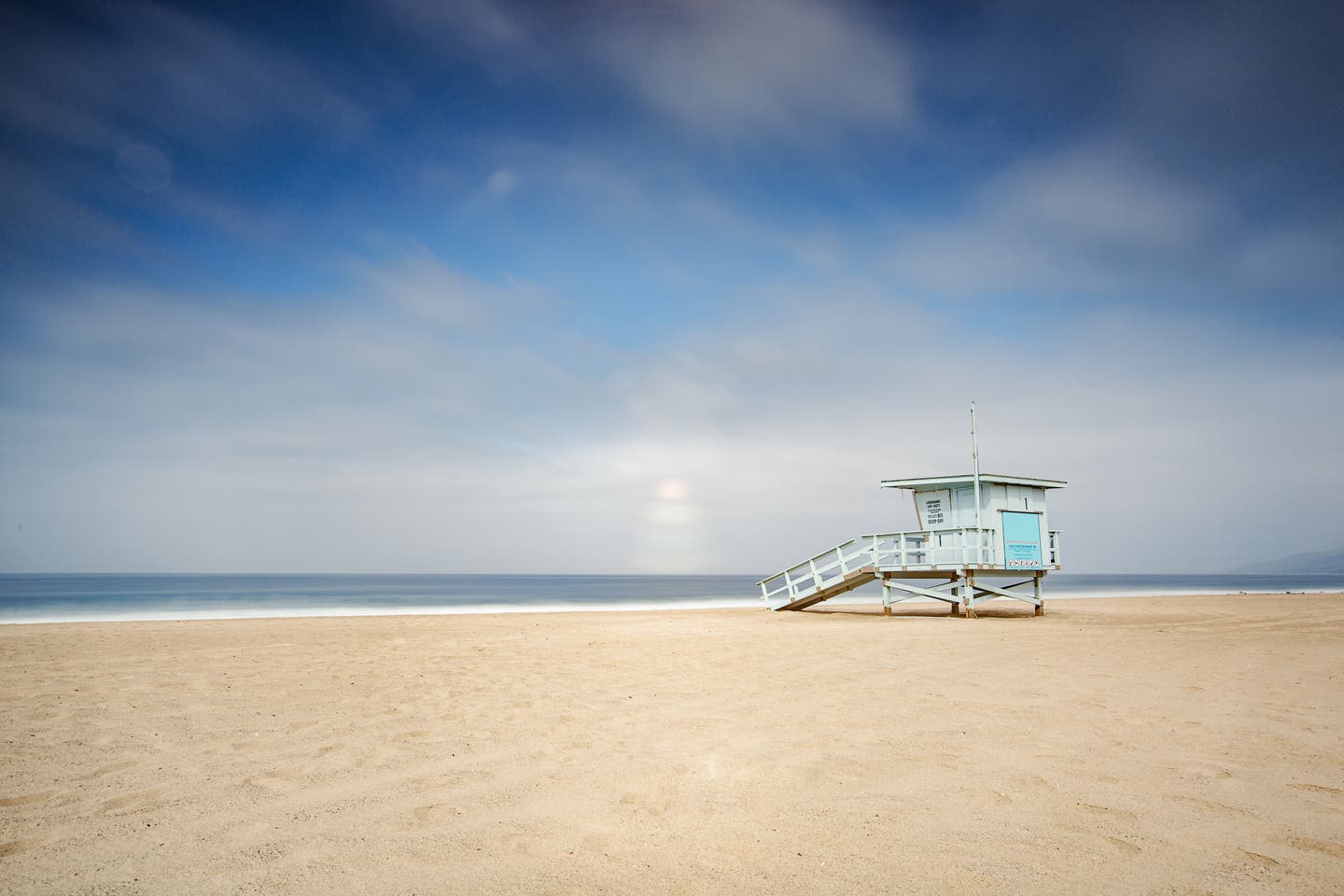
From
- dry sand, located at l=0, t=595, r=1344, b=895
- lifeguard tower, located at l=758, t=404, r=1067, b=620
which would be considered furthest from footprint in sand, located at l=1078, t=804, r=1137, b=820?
lifeguard tower, located at l=758, t=404, r=1067, b=620

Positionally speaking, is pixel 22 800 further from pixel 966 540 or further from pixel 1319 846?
pixel 966 540

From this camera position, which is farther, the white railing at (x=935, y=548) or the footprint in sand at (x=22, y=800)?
the white railing at (x=935, y=548)

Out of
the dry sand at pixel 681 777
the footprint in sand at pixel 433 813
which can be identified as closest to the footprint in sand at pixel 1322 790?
the dry sand at pixel 681 777

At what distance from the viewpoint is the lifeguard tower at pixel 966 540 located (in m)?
21.0

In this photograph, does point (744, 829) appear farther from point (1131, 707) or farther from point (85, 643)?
point (85, 643)

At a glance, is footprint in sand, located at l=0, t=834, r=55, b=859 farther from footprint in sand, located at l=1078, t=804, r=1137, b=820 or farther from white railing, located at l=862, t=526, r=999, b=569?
white railing, located at l=862, t=526, r=999, b=569

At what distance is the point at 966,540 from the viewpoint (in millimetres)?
20984

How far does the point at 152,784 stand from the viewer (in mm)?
5227

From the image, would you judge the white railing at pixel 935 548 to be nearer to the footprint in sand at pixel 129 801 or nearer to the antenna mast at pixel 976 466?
the antenna mast at pixel 976 466

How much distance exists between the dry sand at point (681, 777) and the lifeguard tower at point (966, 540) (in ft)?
34.1

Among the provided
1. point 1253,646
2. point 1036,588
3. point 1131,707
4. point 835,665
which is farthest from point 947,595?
point 1131,707

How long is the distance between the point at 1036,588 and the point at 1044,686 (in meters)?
15.9

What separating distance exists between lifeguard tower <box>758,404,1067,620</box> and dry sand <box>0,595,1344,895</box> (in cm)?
1038

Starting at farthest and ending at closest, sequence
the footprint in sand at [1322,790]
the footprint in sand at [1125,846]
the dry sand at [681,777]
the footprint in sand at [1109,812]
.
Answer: the footprint in sand at [1322,790], the footprint in sand at [1109,812], the footprint in sand at [1125,846], the dry sand at [681,777]
